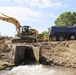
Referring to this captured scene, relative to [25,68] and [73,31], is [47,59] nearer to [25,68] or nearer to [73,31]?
[25,68]

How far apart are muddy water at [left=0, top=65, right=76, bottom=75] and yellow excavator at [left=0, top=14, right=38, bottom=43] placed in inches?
404

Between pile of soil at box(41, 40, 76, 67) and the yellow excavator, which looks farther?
the yellow excavator

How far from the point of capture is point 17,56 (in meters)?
25.7

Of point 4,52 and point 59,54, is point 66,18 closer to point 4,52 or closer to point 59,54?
point 4,52

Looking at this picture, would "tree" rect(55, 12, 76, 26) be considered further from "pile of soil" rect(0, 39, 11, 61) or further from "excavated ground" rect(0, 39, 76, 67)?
"excavated ground" rect(0, 39, 76, 67)

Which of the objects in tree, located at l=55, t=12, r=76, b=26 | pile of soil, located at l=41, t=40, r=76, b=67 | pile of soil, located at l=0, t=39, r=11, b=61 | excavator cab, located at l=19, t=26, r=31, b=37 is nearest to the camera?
pile of soil, located at l=41, t=40, r=76, b=67

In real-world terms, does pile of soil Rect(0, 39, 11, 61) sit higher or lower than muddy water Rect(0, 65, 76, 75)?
higher

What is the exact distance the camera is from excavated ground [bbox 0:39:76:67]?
25.2m

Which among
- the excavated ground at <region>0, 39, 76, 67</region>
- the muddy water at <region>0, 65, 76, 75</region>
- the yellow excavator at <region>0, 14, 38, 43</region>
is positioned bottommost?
the muddy water at <region>0, 65, 76, 75</region>

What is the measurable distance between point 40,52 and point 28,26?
7628 mm

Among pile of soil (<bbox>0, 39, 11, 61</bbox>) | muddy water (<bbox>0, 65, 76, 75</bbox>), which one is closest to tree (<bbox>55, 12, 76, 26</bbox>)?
pile of soil (<bbox>0, 39, 11, 61</bbox>)

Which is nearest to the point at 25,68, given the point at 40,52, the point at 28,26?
the point at 40,52

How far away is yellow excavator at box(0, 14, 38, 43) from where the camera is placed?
112 ft

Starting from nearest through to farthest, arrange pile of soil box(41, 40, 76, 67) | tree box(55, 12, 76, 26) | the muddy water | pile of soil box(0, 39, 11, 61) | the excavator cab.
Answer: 1. the muddy water
2. pile of soil box(41, 40, 76, 67)
3. pile of soil box(0, 39, 11, 61)
4. the excavator cab
5. tree box(55, 12, 76, 26)
